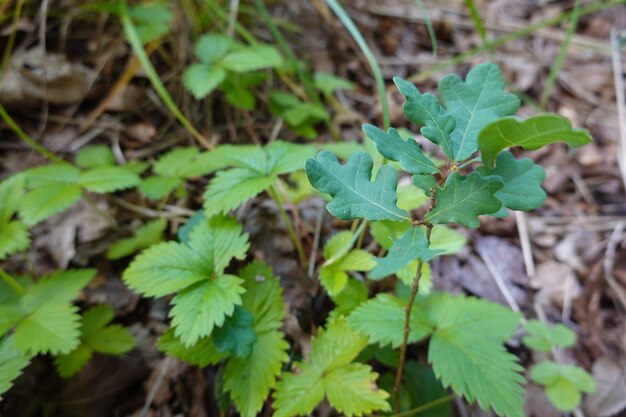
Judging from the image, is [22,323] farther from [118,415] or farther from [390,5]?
[390,5]

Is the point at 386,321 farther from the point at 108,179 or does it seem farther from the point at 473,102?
the point at 108,179

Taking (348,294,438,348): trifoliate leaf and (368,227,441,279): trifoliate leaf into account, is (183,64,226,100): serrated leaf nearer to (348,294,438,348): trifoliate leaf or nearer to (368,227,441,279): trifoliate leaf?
(348,294,438,348): trifoliate leaf

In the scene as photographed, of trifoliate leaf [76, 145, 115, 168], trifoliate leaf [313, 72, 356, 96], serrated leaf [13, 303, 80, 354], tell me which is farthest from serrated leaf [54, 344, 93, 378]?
trifoliate leaf [313, 72, 356, 96]

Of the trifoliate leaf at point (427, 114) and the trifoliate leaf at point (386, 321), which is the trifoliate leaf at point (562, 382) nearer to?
the trifoliate leaf at point (386, 321)

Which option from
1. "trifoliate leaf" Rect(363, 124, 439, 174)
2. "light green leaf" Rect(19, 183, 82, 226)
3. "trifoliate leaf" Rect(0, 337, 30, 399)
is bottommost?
"trifoliate leaf" Rect(0, 337, 30, 399)

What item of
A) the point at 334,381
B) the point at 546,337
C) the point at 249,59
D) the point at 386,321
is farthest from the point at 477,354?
the point at 249,59

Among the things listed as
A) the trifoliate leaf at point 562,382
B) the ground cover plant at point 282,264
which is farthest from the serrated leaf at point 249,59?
the trifoliate leaf at point 562,382

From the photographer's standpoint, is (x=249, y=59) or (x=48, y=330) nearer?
(x=48, y=330)
